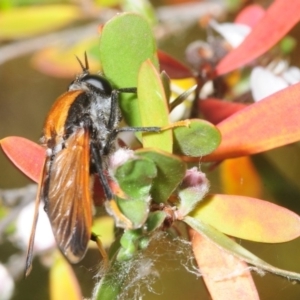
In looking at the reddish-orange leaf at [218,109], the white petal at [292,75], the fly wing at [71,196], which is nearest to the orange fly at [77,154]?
the fly wing at [71,196]

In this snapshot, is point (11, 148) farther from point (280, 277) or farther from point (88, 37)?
point (88, 37)

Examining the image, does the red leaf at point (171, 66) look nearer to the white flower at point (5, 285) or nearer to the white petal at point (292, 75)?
the white petal at point (292, 75)

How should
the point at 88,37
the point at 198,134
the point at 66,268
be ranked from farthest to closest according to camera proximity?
the point at 88,37 → the point at 66,268 → the point at 198,134

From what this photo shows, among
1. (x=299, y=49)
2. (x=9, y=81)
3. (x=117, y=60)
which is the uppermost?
(x=117, y=60)

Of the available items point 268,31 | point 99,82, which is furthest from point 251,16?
point 99,82

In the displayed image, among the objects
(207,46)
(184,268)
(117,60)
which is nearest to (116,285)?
(184,268)

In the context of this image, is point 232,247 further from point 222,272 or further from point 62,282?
point 62,282
